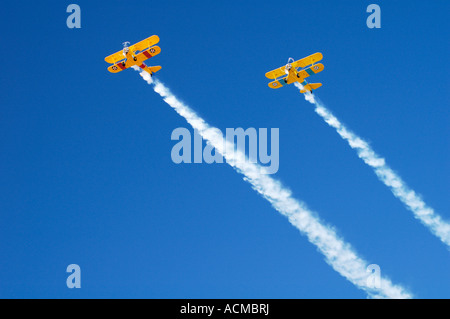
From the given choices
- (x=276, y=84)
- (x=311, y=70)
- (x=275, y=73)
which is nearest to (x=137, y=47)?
(x=275, y=73)

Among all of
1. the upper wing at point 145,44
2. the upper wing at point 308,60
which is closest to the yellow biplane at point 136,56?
the upper wing at point 145,44

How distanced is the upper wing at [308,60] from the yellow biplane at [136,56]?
14507 millimetres

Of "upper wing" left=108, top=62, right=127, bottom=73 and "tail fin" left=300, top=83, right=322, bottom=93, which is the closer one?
"upper wing" left=108, top=62, right=127, bottom=73

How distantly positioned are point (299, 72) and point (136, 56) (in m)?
17.2

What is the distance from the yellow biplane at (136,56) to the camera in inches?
3110

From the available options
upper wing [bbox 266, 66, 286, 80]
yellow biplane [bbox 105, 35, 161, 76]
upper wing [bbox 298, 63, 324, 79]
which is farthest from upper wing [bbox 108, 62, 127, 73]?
upper wing [bbox 298, 63, 324, 79]

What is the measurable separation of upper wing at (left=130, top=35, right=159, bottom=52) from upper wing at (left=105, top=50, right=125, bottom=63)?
141cm

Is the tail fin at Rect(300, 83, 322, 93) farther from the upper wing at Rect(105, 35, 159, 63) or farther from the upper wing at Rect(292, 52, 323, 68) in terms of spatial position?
the upper wing at Rect(105, 35, 159, 63)

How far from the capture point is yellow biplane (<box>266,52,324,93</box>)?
3182 inches

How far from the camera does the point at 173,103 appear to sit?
85188 mm

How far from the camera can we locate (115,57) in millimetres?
80500

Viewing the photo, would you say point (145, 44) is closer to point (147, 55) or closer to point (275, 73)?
point (147, 55)
